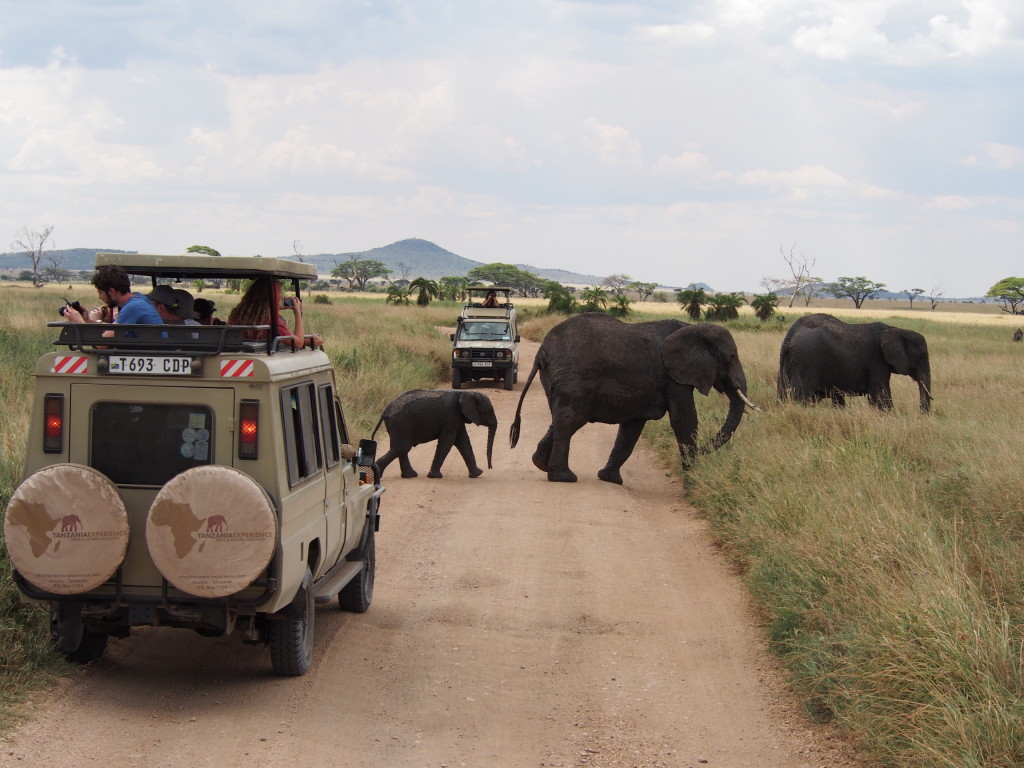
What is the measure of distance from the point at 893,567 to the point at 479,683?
283 centimetres

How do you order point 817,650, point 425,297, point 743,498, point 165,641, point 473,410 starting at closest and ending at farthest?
point 817,650 → point 165,641 → point 743,498 → point 473,410 → point 425,297

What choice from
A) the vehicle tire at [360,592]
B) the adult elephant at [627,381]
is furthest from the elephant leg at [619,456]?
the vehicle tire at [360,592]

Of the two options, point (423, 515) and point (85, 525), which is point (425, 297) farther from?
point (85, 525)

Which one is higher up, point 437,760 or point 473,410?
point 473,410

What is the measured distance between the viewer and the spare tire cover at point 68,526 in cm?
528

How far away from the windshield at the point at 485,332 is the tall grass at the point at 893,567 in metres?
11.3

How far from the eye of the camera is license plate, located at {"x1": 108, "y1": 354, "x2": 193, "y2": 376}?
547 centimetres

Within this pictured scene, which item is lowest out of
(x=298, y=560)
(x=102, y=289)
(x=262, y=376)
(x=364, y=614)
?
(x=364, y=614)

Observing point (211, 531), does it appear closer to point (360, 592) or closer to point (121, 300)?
point (121, 300)

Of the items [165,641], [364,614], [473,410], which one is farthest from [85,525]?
[473,410]

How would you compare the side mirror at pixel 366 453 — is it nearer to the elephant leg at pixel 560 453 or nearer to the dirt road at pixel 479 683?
the dirt road at pixel 479 683

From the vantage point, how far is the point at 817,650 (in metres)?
6.25

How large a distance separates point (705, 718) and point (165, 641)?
337 cm

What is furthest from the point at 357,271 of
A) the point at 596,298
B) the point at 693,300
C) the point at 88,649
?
the point at 88,649
